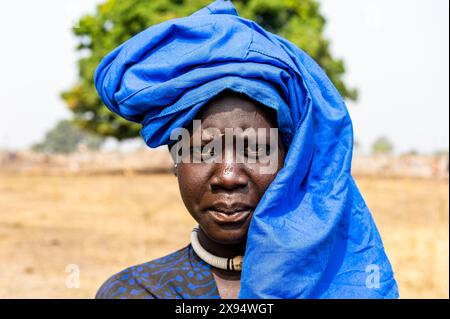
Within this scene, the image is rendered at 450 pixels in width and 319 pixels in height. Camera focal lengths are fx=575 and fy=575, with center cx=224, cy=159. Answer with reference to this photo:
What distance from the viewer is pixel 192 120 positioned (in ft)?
6.07

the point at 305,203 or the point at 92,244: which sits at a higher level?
the point at 305,203

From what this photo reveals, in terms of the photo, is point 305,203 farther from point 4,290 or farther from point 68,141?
point 68,141

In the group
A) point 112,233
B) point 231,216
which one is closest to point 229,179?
point 231,216

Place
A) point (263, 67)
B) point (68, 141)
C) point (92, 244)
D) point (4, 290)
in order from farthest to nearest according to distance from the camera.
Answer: point (68, 141), point (92, 244), point (4, 290), point (263, 67)

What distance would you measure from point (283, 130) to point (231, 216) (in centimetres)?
33

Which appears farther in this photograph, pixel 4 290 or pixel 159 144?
pixel 4 290

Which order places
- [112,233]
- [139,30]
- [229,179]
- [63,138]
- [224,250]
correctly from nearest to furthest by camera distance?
[229,179] < [224,250] < [112,233] < [139,30] < [63,138]

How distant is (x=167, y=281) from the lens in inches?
77.7

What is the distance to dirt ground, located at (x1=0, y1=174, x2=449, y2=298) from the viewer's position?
7.40 metres

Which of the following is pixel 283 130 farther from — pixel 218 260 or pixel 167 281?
pixel 167 281

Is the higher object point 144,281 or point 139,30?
point 139,30

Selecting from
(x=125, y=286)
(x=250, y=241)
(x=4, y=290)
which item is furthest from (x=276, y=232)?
(x=4, y=290)

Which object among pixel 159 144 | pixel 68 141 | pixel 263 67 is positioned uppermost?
pixel 263 67
